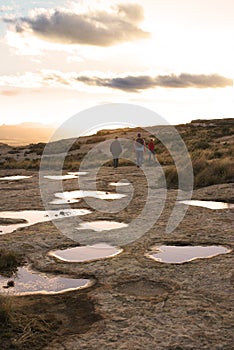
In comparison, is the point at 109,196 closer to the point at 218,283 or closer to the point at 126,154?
the point at 218,283

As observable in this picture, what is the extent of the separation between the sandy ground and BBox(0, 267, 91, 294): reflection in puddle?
0.28 metres

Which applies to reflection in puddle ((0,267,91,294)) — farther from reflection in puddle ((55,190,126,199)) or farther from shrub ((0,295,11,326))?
reflection in puddle ((55,190,126,199))

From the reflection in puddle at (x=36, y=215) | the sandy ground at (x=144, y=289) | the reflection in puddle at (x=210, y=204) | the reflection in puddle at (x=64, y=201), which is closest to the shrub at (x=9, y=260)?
the sandy ground at (x=144, y=289)

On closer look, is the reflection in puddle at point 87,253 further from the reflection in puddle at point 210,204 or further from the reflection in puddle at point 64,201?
the reflection in puddle at point 64,201

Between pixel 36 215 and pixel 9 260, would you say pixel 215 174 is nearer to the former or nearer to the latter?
pixel 36 215

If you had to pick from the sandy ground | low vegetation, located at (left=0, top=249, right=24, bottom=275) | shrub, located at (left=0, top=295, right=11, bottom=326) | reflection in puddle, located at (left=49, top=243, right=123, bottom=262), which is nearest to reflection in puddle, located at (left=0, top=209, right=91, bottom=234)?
the sandy ground

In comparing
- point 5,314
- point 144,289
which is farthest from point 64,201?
point 5,314

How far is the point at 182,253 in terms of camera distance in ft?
32.4

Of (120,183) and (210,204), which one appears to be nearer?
(210,204)

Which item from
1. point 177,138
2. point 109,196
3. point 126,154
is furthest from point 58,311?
point 177,138

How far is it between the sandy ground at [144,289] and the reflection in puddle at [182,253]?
0.84 ft

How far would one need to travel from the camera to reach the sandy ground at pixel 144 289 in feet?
19.2

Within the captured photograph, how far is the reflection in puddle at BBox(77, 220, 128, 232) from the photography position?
1249cm

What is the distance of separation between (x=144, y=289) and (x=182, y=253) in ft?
8.06
